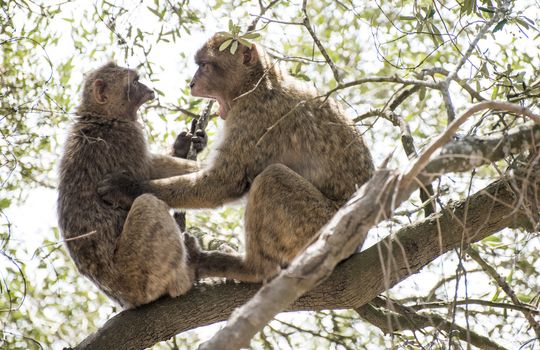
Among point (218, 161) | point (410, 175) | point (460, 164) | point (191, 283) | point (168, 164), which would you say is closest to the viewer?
point (410, 175)

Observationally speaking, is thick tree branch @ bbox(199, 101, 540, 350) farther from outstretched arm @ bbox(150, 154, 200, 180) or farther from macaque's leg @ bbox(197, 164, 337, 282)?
outstretched arm @ bbox(150, 154, 200, 180)

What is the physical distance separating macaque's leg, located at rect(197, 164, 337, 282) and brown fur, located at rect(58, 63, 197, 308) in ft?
1.95

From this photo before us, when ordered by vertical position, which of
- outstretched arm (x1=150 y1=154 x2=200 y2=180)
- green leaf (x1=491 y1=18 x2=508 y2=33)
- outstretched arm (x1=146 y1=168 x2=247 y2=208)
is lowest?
outstretched arm (x1=146 y1=168 x2=247 y2=208)

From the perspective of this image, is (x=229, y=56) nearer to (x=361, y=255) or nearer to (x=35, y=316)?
(x=361, y=255)

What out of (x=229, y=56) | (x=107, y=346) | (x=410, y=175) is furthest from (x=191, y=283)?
(x=410, y=175)

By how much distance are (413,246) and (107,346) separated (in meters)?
2.73

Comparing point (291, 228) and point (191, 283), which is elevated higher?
point (291, 228)

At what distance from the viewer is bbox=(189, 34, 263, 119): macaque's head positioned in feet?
26.1

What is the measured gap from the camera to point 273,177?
21.9 ft

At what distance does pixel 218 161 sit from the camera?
719cm

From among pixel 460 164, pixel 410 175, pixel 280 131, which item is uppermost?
pixel 280 131

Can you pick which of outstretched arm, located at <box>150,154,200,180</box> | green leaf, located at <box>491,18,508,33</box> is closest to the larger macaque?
outstretched arm, located at <box>150,154,200,180</box>

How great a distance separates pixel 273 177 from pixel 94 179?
1.87 metres

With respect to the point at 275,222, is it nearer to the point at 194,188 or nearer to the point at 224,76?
the point at 194,188
